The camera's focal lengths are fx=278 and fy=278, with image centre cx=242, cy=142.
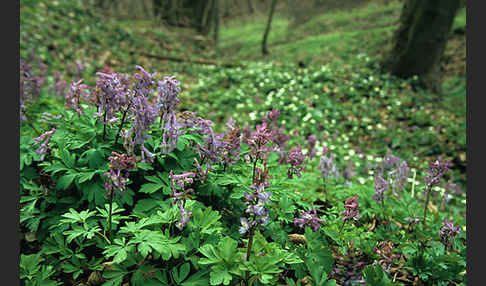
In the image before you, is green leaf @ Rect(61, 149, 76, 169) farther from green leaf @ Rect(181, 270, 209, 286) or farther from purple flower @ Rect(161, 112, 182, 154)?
green leaf @ Rect(181, 270, 209, 286)

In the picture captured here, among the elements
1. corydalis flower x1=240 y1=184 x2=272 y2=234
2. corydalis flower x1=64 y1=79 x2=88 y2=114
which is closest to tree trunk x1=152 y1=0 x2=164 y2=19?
corydalis flower x1=64 y1=79 x2=88 y2=114

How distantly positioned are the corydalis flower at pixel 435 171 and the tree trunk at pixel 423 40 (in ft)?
26.7

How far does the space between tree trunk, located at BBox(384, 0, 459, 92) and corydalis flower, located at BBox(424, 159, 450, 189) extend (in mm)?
8148

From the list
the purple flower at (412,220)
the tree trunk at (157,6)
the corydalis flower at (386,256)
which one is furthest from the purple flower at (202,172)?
the tree trunk at (157,6)

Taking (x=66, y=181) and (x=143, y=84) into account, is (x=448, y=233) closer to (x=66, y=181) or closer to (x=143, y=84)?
(x=143, y=84)

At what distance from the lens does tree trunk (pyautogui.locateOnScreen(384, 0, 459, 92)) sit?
838 centimetres

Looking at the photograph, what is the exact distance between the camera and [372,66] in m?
10.8

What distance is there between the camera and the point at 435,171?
243 cm

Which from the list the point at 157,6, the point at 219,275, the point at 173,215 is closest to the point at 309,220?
the point at 219,275

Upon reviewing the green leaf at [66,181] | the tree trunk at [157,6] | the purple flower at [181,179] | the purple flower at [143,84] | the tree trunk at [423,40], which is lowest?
the green leaf at [66,181]

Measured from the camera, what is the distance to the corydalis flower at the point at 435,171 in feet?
7.77

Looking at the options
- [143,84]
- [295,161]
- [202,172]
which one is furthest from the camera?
[295,161]

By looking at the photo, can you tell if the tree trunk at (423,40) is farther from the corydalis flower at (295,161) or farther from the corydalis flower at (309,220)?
the corydalis flower at (309,220)

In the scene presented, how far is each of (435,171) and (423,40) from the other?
8206mm
